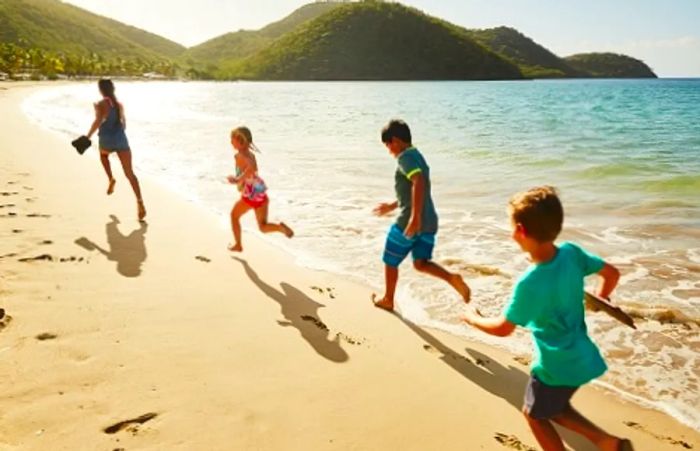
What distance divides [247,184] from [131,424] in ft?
12.6

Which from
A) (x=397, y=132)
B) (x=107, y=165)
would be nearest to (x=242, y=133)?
(x=397, y=132)

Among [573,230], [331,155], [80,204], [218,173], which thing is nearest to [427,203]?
[573,230]

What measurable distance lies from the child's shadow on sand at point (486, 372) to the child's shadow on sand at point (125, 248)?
337 centimetres

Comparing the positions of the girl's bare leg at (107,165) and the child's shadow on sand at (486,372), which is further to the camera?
the girl's bare leg at (107,165)

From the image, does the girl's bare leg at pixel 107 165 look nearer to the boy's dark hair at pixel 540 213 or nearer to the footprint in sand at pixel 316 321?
the footprint in sand at pixel 316 321

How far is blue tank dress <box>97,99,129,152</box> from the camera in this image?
809cm

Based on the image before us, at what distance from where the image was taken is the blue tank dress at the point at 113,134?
809 cm

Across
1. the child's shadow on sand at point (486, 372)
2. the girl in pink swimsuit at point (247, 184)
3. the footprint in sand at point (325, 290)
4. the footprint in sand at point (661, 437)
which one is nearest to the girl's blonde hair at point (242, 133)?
the girl in pink swimsuit at point (247, 184)

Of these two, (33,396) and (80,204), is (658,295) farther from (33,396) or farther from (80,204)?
(80,204)

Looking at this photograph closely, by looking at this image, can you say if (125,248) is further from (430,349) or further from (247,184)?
(430,349)

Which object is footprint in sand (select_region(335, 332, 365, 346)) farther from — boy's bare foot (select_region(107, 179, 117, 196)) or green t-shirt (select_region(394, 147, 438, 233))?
boy's bare foot (select_region(107, 179, 117, 196))

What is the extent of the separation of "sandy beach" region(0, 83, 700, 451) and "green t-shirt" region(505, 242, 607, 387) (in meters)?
0.94

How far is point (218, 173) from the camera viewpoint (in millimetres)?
13211

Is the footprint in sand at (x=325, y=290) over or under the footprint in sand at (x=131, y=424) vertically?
under
